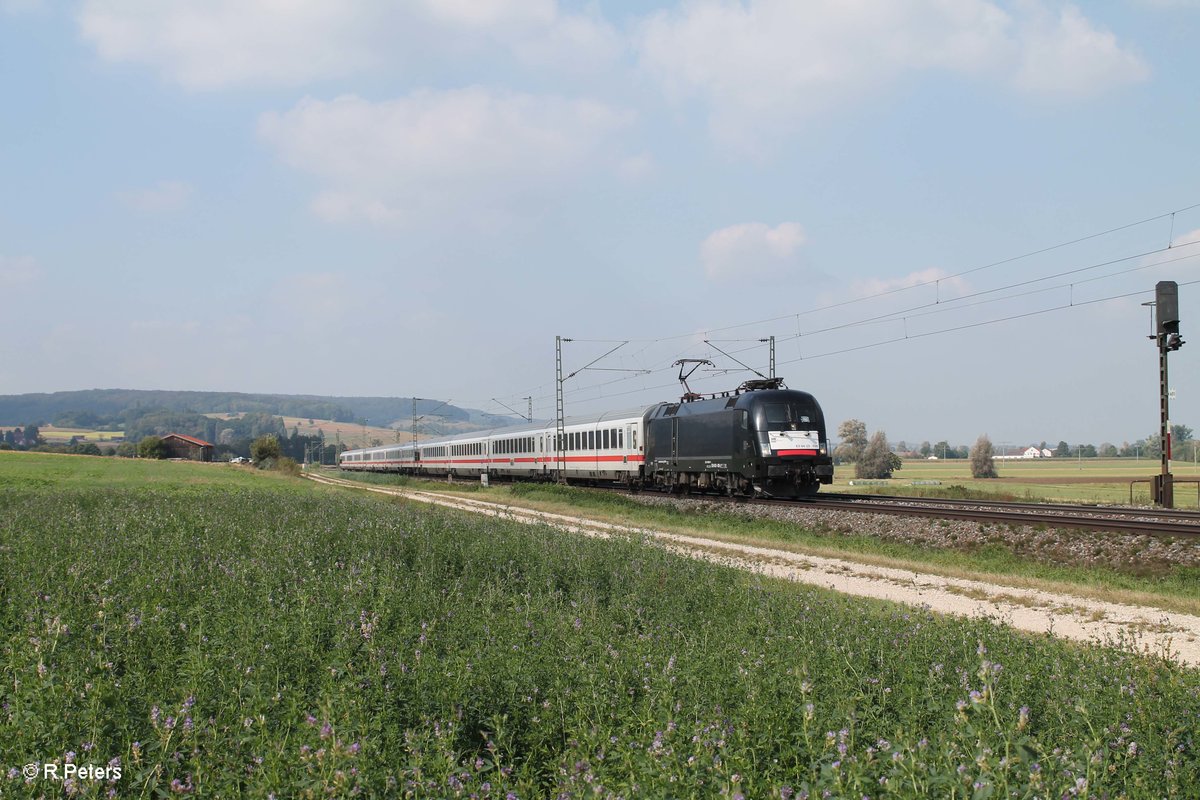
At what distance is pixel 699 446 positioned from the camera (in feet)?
111

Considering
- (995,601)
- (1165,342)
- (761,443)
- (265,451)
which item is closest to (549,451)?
(761,443)

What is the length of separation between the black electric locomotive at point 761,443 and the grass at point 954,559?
268 centimetres

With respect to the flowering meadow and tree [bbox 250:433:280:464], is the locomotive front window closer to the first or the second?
the flowering meadow

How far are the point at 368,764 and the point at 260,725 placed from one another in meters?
0.90

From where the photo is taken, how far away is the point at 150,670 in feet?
22.4

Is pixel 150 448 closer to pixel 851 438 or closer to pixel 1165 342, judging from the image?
pixel 851 438

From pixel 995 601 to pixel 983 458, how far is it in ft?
265

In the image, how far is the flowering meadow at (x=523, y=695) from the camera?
4414 mm

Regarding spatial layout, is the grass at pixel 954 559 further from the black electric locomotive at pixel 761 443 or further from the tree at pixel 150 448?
the tree at pixel 150 448

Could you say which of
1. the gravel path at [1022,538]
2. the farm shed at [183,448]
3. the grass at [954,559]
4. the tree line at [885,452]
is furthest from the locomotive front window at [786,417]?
the farm shed at [183,448]

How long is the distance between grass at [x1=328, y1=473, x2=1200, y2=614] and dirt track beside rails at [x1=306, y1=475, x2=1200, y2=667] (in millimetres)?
521

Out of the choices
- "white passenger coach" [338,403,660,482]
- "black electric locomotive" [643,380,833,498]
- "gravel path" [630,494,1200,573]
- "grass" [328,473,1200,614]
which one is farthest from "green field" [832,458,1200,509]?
"white passenger coach" [338,403,660,482]

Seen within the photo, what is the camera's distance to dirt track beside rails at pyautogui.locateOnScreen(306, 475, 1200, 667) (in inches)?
439

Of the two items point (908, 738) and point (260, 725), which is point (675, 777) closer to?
point (908, 738)
